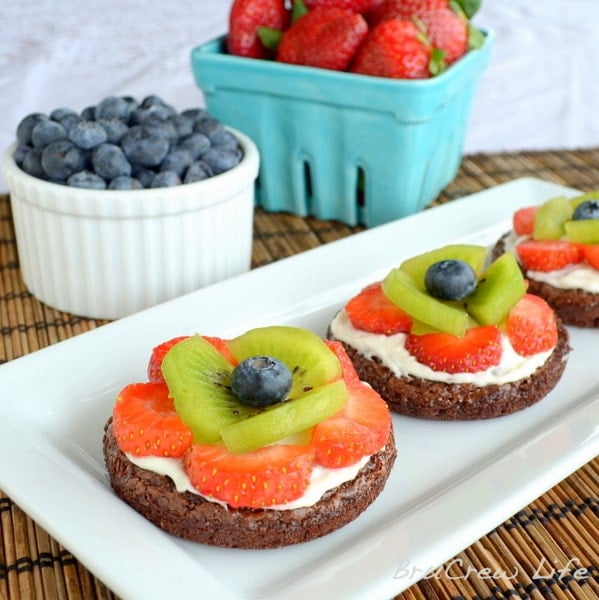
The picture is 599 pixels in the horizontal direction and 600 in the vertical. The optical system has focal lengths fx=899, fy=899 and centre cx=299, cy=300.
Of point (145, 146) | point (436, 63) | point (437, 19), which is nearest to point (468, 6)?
point (437, 19)

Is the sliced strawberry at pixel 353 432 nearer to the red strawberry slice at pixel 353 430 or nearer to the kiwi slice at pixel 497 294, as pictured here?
the red strawberry slice at pixel 353 430

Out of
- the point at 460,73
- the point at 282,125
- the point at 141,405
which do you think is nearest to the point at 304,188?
the point at 282,125

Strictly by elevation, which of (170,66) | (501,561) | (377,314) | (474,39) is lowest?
A: (170,66)

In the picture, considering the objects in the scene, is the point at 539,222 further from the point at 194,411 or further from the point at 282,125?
the point at 194,411

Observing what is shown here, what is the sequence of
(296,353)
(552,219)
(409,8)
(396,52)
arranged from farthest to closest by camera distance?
(409,8) → (396,52) → (552,219) → (296,353)

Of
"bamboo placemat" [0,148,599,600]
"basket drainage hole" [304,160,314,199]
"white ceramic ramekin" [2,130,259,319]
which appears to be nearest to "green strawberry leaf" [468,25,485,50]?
"basket drainage hole" [304,160,314,199]

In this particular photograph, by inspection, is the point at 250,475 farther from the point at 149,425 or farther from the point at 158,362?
the point at 158,362
